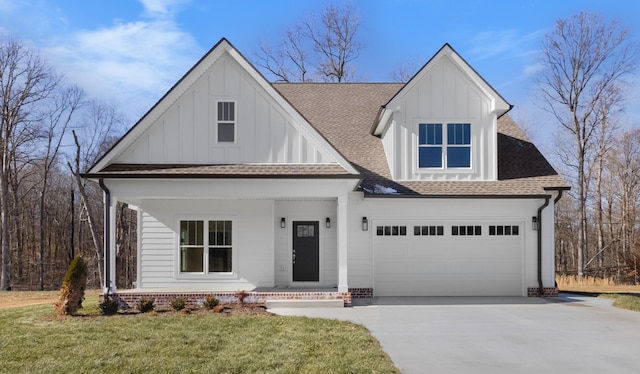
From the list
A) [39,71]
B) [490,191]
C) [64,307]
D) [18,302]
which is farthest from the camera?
[39,71]

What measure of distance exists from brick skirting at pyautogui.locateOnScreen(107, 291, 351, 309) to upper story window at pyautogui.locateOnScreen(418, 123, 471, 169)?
16.1 ft

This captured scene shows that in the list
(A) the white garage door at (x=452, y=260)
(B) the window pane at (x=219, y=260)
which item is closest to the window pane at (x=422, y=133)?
(A) the white garage door at (x=452, y=260)

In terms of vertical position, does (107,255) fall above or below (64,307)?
above

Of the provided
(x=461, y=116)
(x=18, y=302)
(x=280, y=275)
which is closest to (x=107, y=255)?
(x=280, y=275)

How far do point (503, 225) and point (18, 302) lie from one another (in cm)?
1602

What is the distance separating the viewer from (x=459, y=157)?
16.5 m

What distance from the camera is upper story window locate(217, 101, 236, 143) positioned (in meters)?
14.8

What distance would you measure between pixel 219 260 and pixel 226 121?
13.7 ft

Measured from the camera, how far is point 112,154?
566 inches

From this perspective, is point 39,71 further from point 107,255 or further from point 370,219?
point 370,219

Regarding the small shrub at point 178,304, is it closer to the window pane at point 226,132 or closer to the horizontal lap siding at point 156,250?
the horizontal lap siding at point 156,250

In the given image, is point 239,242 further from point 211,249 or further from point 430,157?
point 430,157

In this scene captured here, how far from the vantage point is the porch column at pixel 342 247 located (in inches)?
561

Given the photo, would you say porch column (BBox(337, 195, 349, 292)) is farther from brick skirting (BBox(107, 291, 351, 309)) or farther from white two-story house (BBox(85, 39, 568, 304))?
white two-story house (BBox(85, 39, 568, 304))
